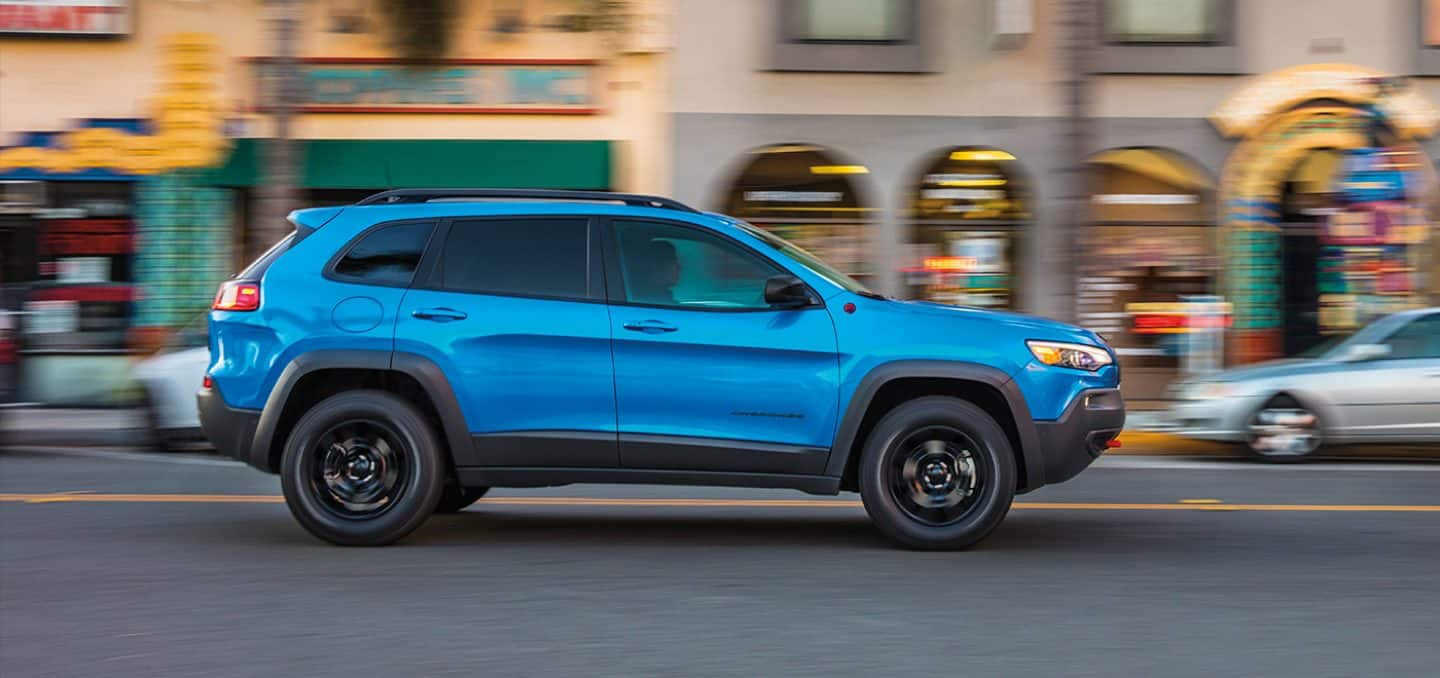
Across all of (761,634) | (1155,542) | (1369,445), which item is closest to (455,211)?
(761,634)

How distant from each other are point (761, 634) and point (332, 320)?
287cm

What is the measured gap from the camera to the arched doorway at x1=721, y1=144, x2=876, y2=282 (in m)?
18.2

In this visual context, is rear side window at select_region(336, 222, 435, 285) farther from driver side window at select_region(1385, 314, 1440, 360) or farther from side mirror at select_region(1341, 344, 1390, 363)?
driver side window at select_region(1385, 314, 1440, 360)

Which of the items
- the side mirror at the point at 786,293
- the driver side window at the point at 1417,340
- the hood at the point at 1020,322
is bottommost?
the driver side window at the point at 1417,340

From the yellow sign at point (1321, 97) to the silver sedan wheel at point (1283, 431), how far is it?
650 centimetres

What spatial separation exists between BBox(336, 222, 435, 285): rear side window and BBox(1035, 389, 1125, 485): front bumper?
9.81ft

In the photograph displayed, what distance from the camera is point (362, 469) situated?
7.54 m

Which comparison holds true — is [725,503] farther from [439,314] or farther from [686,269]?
[439,314]

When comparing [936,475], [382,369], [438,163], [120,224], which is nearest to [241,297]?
[382,369]

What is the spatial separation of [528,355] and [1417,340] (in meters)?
8.16

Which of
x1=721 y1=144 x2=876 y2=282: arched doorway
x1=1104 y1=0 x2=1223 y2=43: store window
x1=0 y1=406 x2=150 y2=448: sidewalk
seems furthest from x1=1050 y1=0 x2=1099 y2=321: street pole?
x1=0 y1=406 x2=150 y2=448: sidewalk

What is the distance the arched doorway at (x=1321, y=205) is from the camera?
17.9 metres

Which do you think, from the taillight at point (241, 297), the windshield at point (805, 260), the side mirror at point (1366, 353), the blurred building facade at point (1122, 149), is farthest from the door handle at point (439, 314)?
the blurred building facade at point (1122, 149)

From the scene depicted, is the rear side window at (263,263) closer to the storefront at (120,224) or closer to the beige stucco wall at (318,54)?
the beige stucco wall at (318,54)
